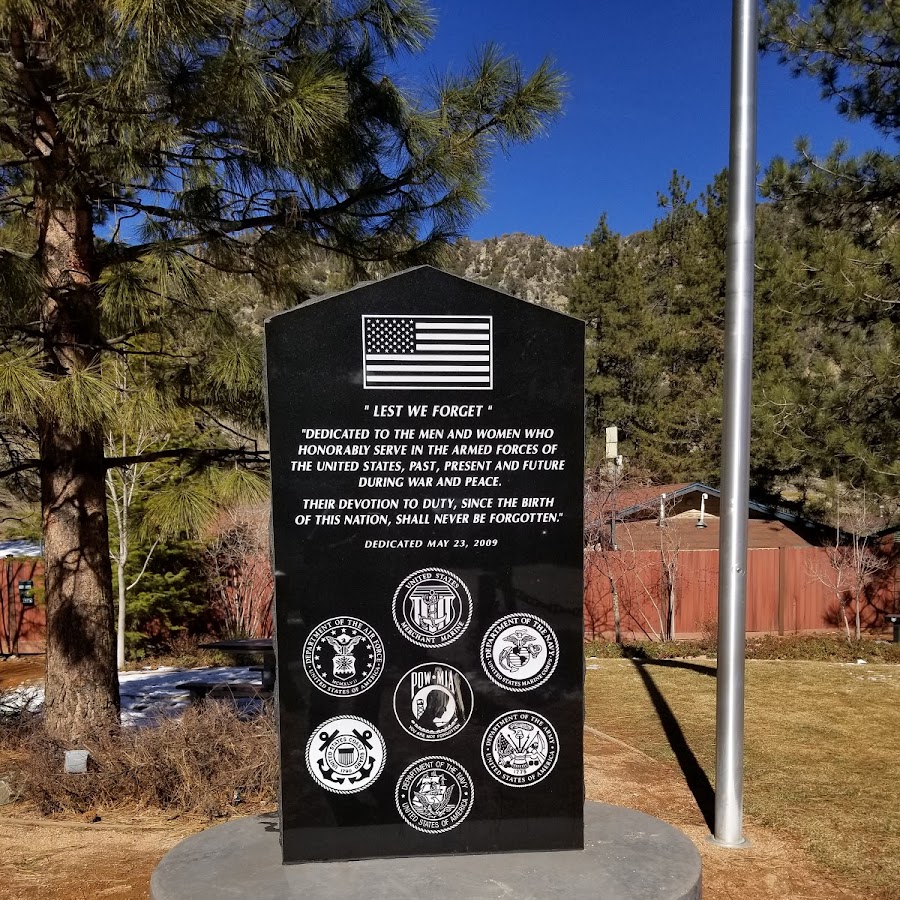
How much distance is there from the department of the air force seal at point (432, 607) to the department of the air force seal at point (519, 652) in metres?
0.15

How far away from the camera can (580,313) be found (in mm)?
31266

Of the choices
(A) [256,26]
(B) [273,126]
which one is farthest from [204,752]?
(A) [256,26]

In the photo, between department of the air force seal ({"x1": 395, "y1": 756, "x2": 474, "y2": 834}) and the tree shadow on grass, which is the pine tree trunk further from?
the tree shadow on grass

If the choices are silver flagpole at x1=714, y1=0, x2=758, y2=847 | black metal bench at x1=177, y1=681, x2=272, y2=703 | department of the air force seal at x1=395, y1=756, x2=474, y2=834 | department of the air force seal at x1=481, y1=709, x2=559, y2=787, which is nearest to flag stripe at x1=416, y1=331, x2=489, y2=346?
department of the air force seal at x1=481, y1=709, x2=559, y2=787

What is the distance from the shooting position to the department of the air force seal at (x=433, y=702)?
3734 millimetres

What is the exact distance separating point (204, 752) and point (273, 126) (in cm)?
435

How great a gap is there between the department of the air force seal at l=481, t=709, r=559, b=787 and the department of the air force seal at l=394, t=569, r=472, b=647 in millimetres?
452

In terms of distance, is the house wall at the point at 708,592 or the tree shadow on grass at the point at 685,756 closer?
the tree shadow on grass at the point at 685,756

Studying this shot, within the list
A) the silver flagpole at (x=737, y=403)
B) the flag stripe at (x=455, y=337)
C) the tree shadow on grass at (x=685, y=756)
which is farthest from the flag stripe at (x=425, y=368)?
the tree shadow on grass at (x=685, y=756)

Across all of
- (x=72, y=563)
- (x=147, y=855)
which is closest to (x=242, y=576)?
(x=72, y=563)

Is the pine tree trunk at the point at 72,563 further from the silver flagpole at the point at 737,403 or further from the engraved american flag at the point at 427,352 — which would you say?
the silver flagpole at the point at 737,403

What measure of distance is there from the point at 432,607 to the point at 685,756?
4888 millimetres

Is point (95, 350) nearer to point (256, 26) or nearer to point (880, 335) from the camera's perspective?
point (256, 26)

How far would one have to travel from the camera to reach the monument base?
3354mm
